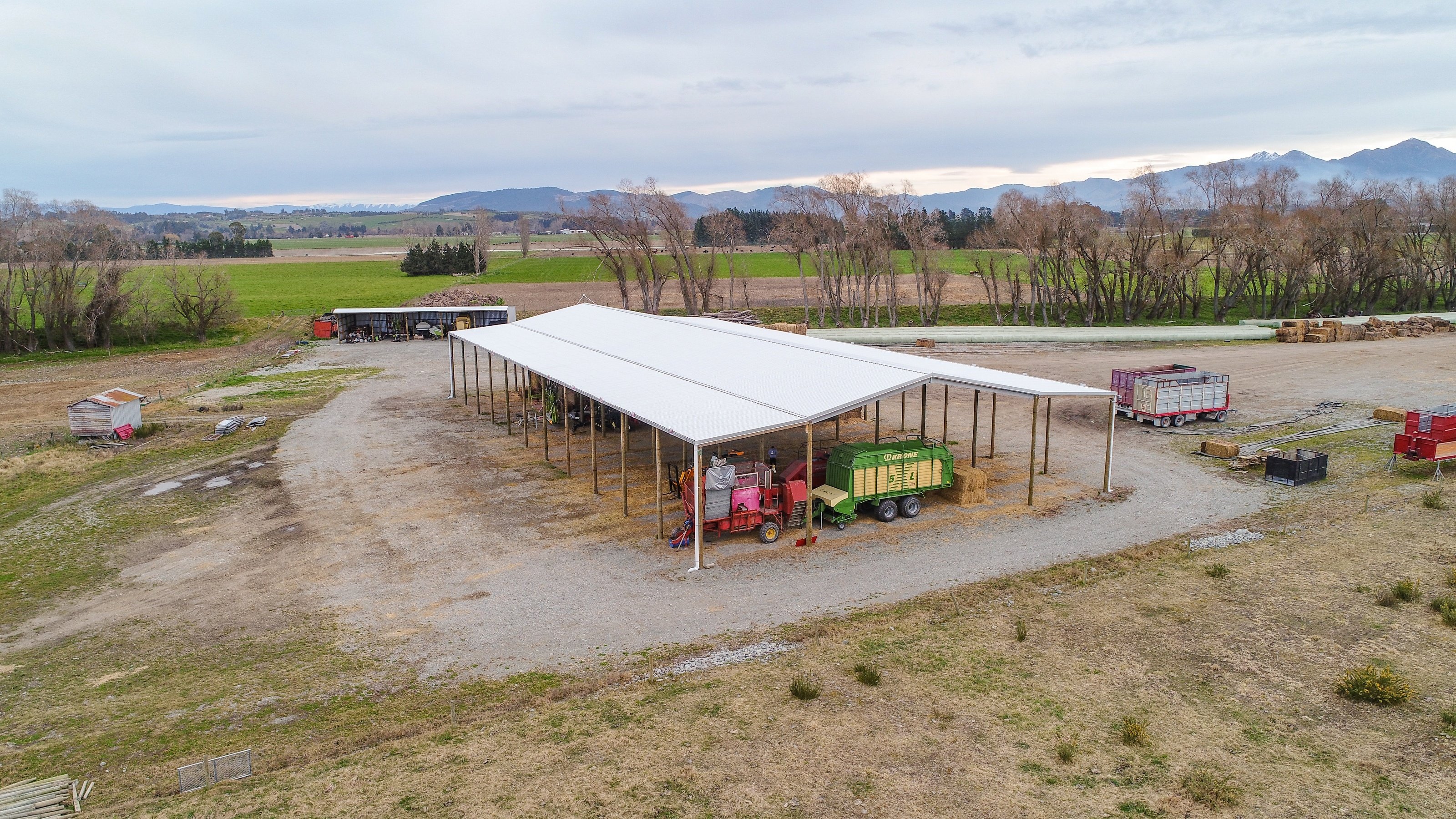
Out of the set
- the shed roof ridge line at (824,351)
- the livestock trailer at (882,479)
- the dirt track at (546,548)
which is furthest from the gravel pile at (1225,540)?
the shed roof ridge line at (824,351)

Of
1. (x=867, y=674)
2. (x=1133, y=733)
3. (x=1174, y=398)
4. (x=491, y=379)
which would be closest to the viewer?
(x=1133, y=733)

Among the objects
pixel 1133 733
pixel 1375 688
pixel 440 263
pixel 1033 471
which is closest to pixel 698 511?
pixel 1133 733

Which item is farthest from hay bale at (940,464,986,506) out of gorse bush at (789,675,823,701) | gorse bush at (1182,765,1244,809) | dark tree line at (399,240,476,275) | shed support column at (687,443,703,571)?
dark tree line at (399,240,476,275)

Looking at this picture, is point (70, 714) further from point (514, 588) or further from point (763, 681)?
point (763, 681)

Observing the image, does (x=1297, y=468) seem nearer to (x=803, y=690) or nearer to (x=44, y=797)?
(x=803, y=690)

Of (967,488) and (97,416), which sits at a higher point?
(97,416)

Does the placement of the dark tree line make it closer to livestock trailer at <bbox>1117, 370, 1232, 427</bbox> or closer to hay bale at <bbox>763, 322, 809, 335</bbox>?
hay bale at <bbox>763, 322, 809, 335</bbox>

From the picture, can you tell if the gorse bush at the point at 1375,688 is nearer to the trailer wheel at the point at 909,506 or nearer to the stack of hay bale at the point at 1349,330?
the trailer wheel at the point at 909,506
